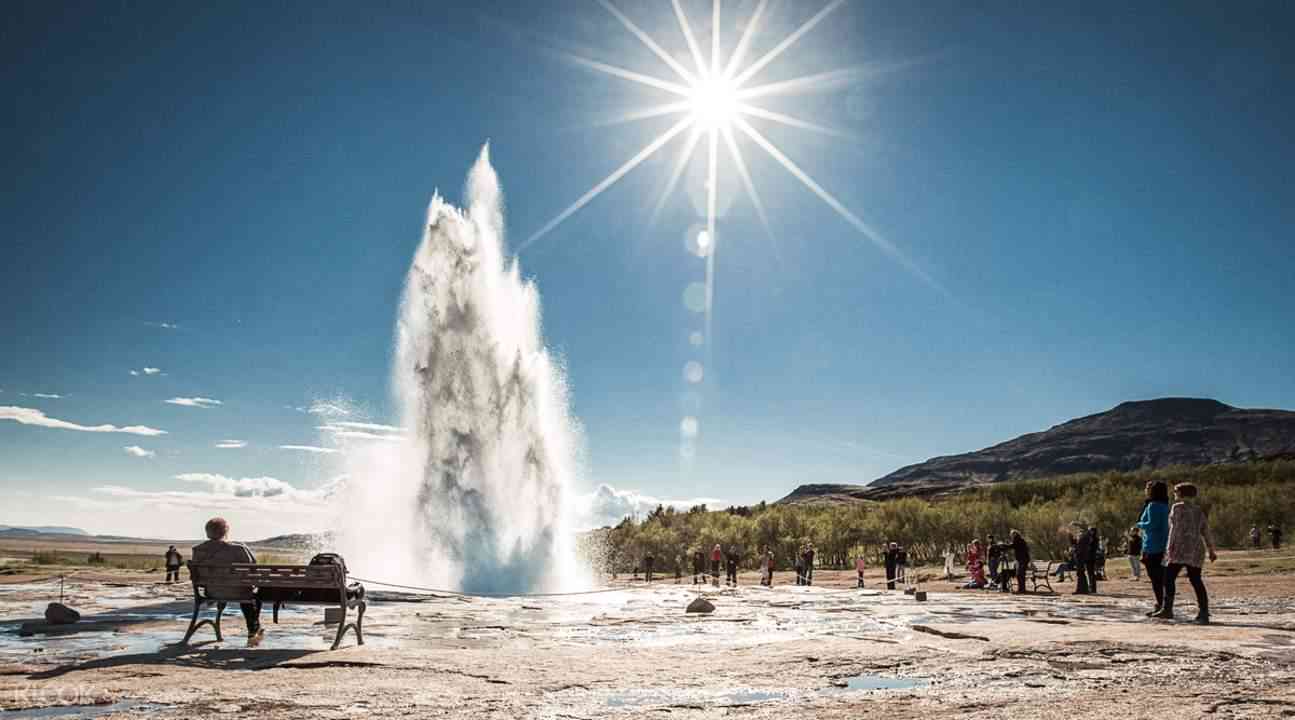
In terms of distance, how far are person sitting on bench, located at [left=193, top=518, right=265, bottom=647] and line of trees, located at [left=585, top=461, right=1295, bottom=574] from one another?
40406mm

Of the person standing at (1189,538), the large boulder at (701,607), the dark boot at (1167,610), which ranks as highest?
the person standing at (1189,538)

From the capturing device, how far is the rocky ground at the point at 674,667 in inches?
265

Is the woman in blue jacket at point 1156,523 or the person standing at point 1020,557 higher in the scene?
the woman in blue jacket at point 1156,523

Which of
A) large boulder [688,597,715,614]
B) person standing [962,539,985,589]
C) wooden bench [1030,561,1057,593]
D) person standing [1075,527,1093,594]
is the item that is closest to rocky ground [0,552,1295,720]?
large boulder [688,597,715,614]

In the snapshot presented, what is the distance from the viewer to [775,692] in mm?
7594

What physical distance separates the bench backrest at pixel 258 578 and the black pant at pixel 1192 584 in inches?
420

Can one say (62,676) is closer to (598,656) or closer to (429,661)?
(429,661)

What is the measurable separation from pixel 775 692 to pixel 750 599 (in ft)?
52.2

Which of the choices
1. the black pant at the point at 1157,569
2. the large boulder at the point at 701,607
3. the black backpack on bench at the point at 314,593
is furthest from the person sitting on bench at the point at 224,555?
the black pant at the point at 1157,569

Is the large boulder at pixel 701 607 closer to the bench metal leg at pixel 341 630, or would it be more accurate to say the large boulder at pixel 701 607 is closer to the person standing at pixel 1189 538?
the bench metal leg at pixel 341 630

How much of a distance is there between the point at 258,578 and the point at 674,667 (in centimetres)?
537

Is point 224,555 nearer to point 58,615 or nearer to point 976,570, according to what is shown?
point 58,615

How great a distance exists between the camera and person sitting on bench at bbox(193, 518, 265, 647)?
35.8 ft

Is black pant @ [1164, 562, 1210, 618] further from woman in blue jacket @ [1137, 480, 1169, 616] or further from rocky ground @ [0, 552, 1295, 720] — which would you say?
rocky ground @ [0, 552, 1295, 720]
